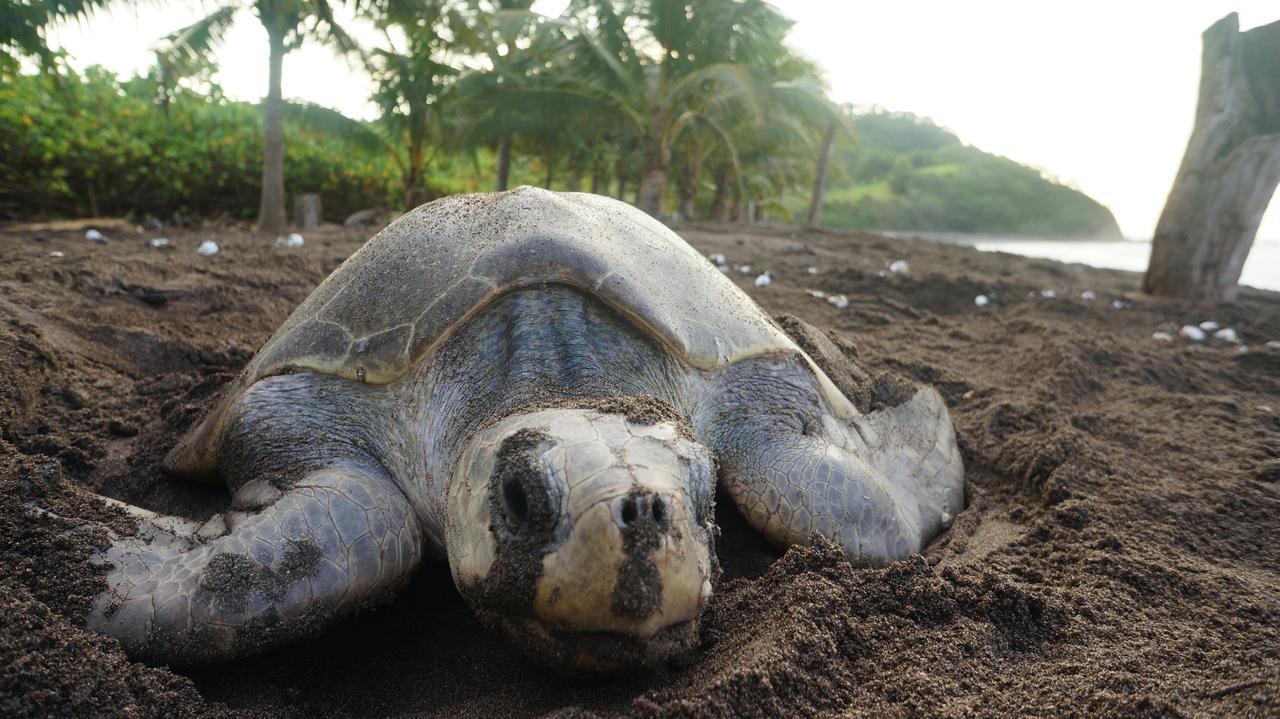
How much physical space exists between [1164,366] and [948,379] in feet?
5.04

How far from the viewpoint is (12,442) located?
2186 millimetres

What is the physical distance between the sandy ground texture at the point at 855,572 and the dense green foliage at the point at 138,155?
6254mm

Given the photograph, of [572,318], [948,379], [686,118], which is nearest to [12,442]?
[572,318]

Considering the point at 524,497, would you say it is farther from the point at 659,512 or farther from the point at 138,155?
the point at 138,155

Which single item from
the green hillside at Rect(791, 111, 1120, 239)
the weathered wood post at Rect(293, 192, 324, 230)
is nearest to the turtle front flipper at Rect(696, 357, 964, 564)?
the weathered wood post at Rect(293, 192, 324, 230)

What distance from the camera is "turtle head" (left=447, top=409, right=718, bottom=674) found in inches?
46.9

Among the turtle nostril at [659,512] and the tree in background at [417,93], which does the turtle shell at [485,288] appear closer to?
the turtle nostril at [659,512]

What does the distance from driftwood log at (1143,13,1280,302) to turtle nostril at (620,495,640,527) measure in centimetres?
755

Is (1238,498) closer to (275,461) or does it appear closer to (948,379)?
(948,379)

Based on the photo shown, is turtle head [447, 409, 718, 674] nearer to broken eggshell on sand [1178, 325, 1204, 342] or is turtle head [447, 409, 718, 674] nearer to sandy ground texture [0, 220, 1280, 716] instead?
sandy ground texture [0, 220, 1280, 716]

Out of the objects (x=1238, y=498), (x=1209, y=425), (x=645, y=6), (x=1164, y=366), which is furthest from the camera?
(x=645, y=6)

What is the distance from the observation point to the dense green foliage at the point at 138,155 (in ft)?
28.4

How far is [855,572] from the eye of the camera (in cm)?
171

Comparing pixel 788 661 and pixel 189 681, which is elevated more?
pixel 788 661
